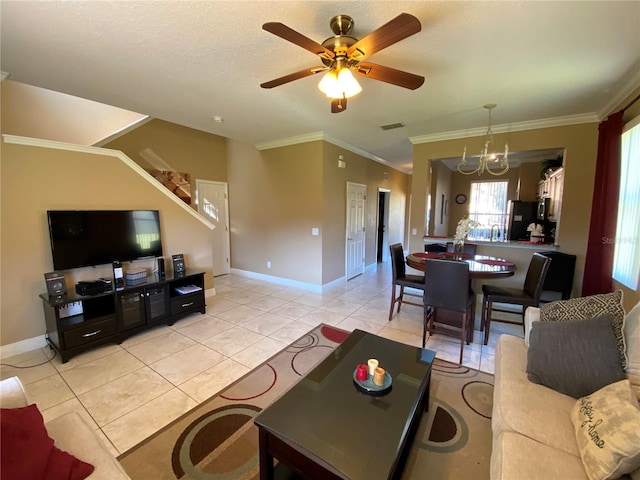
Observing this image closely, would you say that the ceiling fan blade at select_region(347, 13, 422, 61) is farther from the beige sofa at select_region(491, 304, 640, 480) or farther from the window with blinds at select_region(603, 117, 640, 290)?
the window with blinds at select_region(603, 117, 640, 290)

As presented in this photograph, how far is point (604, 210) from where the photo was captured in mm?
3021

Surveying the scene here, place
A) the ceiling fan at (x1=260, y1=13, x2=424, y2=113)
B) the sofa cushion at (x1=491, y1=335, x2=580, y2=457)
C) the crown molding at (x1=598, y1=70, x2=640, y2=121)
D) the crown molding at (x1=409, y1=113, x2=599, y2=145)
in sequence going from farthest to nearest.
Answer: the crown molding at (x1=409, y1=113, x2=599, y2=145)
the crown molding at (x1=598, y1=70, x2=640, y2=121)
the ceiling fan at (x1=260, y1=13, x2=424, y2=113)
the sofa cushion at (x1=491, y1=335, x2=580, y2=457)

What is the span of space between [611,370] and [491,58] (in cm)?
233

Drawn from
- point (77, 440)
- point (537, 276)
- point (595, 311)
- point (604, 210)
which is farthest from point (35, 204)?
point (604, 210)

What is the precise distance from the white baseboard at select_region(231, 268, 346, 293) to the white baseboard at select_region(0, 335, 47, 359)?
10.5 feet

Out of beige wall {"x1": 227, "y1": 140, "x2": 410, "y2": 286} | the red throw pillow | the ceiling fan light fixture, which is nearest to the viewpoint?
the red throw pillow

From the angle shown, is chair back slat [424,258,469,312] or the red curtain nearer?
chair back slat [424,258,469,312]

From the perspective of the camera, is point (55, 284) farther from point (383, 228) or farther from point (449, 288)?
point (383, 228)

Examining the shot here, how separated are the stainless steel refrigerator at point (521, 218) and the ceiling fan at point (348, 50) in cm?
525

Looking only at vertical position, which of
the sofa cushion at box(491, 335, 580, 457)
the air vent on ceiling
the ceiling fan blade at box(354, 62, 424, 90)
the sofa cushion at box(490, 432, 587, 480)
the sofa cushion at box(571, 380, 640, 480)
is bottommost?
the sofa cushion at box(490, 432, 587, 480)

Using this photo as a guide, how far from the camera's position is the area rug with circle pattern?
153 centimetres

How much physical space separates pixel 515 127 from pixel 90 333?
19.1 feet

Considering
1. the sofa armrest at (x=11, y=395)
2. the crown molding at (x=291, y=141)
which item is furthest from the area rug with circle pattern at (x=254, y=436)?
the crown molding at (x=291, y=141)

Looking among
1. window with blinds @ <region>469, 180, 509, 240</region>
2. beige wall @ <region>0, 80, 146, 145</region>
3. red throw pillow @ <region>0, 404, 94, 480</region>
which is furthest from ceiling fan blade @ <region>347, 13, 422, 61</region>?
window with blinds @ <region>469, 180, 509, 240</region>
